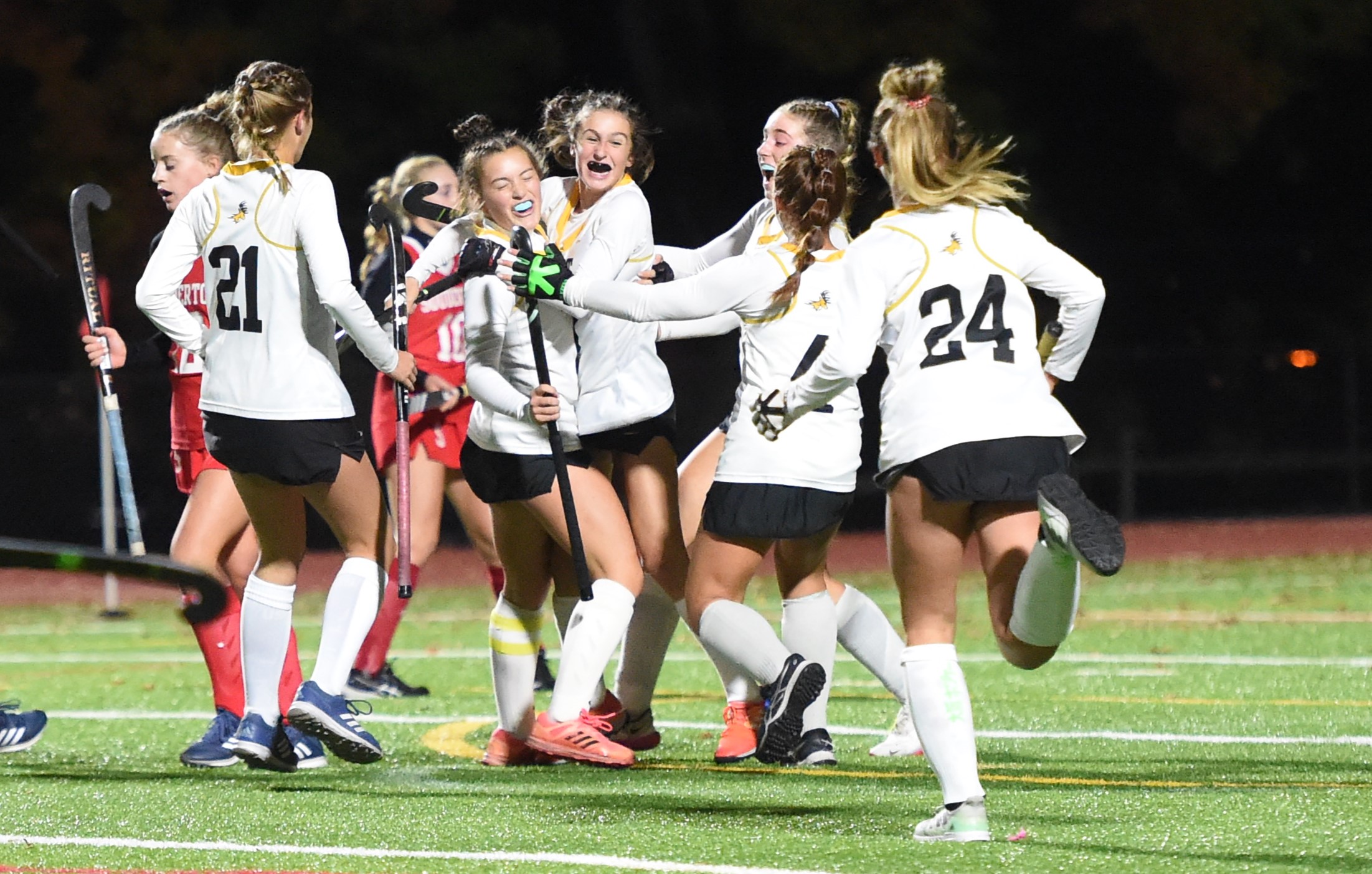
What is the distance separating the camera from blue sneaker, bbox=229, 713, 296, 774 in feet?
19.8

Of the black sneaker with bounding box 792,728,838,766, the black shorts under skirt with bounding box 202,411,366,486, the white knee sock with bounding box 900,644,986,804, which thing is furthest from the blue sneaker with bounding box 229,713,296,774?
the white knee sock with bounding box 900,644,986,804

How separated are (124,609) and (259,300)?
9.68m

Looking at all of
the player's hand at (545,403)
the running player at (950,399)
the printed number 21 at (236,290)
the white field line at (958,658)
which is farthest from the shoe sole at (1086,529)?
the white field line at (958,658)

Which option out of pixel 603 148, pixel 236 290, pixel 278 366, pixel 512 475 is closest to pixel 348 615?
pixel 512 475

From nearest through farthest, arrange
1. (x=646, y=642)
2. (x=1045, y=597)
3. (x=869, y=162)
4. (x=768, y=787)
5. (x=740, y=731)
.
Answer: (x=1045, y=597)
(x=768, y=787)
(x=740, y=731)
(x=646, y=642)
(x=869, y=162)

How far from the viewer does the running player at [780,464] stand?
19.0ft

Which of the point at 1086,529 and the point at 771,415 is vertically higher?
the point at 771,415

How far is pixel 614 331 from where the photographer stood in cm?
634

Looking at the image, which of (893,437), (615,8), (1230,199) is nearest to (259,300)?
(893,437)

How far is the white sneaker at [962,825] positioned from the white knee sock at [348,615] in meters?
2.02

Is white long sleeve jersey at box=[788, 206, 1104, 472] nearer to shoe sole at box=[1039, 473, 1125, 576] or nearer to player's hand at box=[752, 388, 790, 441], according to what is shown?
player's hand at box=[752, 388, 790, 441]

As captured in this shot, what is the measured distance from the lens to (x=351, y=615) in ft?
20.4

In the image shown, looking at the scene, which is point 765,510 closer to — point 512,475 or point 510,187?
point 512,475

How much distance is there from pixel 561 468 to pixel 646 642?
3.07 ft
